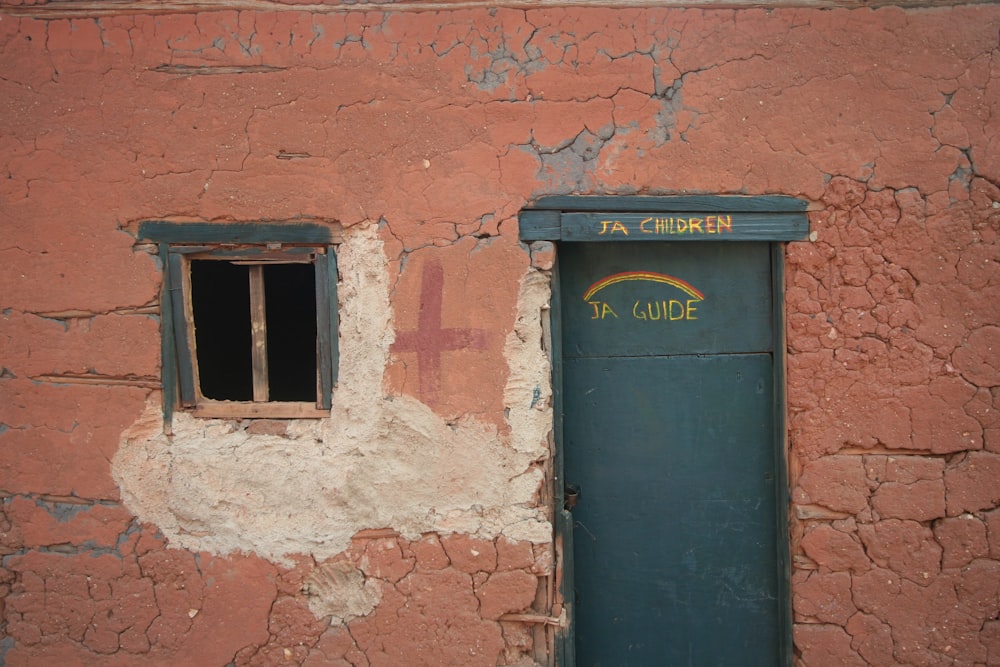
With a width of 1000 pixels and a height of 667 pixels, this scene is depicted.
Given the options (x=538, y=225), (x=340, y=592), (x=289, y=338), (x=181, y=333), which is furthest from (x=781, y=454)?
(x=289, y=338)

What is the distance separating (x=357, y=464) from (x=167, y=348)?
94cm

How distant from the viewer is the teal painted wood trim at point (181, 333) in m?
3.22

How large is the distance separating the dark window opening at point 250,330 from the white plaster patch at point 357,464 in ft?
1.16

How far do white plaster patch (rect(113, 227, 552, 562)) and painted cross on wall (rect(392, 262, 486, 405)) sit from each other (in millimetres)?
79

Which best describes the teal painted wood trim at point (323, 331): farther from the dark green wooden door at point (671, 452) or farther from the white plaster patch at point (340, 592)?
the dark green wooden door at point (671, 452)

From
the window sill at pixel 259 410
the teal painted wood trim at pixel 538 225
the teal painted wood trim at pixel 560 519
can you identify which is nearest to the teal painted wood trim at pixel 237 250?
the window sill at pixel 259 410

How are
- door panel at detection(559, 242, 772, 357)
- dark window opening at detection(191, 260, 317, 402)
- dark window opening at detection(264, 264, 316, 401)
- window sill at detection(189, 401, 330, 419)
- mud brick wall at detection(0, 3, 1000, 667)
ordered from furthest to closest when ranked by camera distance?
dark window opening at detection(264, 264, 316, 401)
dark window opening at detection(191, 260, 317, 402)
door panel at detection(559, 242, 772, 357)
window sill at detection(189, 401, 330, 419)
mud brick wall at detection(0, 3, 1000, 667)

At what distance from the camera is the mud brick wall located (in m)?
3.15

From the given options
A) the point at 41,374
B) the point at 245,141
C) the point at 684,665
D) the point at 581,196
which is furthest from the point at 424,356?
the point at 684,665

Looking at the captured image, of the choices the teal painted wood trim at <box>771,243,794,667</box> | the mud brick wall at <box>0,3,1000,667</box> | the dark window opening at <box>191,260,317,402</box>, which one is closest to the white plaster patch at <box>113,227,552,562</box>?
the mud brick wall at <box>0,3,1000,667</box>

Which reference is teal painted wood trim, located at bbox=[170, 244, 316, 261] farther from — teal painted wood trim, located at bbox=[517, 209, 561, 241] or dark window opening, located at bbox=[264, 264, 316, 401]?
dark window opening, located at bbox=[264, 264, 316, 401]

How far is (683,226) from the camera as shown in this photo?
3188mm

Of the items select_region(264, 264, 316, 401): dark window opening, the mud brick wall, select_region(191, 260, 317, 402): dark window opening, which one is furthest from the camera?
select_region(264, 264, 316, 401): dark window opening

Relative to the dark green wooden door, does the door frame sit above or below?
above
